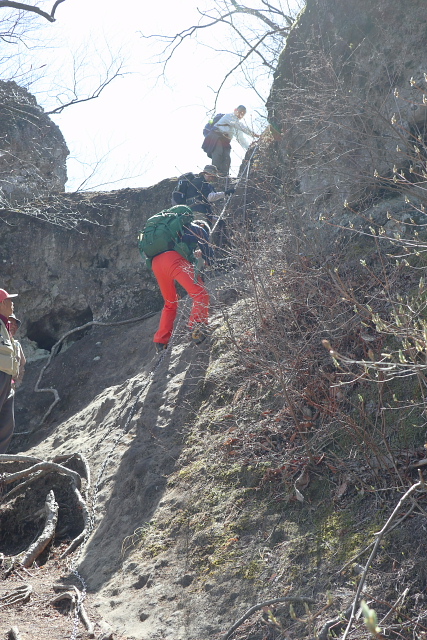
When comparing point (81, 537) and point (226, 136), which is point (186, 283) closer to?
point (81, 537)

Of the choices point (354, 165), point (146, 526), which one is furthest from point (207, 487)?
point (354, 165)

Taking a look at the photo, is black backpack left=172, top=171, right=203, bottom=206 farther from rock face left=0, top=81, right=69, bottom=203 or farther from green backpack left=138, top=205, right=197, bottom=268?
rock face left=0, top=81, right=69, bottom=203

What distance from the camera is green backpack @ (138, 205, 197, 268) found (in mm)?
6754

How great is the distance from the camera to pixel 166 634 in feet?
11.3

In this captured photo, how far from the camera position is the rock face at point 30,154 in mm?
11219

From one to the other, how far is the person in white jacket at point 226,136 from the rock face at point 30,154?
10.8 feet

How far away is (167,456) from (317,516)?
1.85 meters

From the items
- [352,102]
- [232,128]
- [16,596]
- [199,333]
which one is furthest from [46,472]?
[232,128]

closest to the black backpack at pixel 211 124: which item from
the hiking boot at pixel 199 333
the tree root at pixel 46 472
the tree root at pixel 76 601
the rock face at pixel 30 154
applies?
the rock face at pixel 30 154

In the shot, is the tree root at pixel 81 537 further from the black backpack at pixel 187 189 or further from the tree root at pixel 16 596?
the black backpack at pixel 187 189

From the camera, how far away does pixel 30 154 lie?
1188 centimetres

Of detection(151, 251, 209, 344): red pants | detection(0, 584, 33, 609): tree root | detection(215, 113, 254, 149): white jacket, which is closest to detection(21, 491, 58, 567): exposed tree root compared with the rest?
detection(0, 584, 33, 609): tree root

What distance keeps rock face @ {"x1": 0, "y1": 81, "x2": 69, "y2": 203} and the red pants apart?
205 inches

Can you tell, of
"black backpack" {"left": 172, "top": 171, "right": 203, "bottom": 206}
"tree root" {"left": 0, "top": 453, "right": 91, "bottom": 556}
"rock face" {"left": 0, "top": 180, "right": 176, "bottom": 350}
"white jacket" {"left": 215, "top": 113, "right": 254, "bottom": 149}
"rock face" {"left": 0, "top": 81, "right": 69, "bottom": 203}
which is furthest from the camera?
"rock face" {"left": 0, "top": 81, "right": 69, "bottom": 203}
